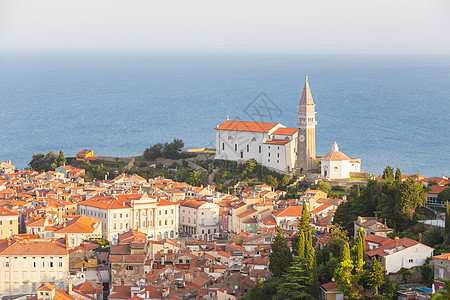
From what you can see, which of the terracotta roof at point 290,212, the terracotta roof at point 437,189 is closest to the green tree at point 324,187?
the terracotta roof at point 290,212

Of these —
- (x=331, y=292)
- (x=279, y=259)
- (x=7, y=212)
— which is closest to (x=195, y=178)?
(x=7, y=212)

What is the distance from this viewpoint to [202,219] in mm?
37344

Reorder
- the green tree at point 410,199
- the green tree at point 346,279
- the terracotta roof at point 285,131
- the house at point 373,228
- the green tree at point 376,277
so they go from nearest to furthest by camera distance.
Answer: the green tree at point 346,279, the green tree at point 376,277, the house at point 373,228, the green tree at point 410,199, the terracotta roof at point 285,131

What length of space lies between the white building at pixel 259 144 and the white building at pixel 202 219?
29.2ft

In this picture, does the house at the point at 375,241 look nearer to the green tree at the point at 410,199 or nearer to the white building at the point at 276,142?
the green tree at the point at 410,199

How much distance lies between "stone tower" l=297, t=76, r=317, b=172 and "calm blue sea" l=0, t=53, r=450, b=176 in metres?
3.86

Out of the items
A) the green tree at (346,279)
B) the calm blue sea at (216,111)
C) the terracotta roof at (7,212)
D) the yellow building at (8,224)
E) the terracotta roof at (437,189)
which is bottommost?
the calm blue sea at (216,111)

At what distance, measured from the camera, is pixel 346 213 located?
29.6 metres

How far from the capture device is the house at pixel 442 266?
22.4 metres

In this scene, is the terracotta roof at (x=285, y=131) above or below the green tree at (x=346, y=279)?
above

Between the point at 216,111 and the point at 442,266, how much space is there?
70475mm

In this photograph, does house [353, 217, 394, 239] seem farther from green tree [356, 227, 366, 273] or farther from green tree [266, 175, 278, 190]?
green tree [266, 175, 278, 190]

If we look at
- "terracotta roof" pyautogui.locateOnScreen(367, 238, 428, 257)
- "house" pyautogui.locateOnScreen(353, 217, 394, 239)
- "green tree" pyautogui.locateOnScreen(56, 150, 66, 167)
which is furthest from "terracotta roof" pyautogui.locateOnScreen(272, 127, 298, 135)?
"terracotta roof" pyautogui.locateOnScreen(367, 238, 428, 257)

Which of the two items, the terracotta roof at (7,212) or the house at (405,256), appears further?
the terracotta roof at (7,212)
